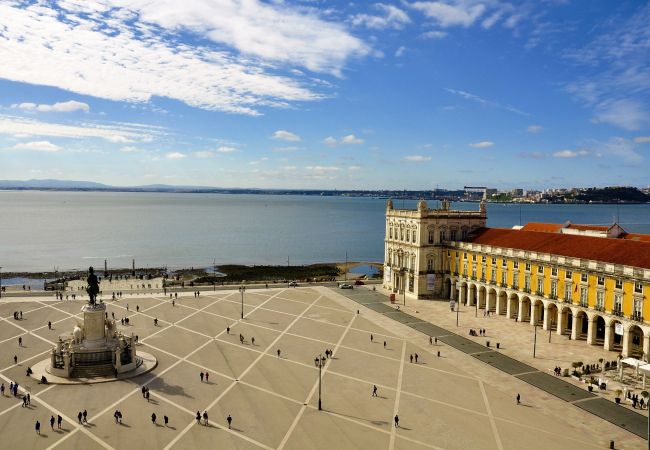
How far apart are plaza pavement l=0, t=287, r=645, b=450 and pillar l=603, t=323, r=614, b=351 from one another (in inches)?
548

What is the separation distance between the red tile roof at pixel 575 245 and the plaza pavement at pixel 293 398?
18274 millimetres

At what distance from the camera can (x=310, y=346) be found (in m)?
52.1

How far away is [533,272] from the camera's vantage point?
60.8 metres

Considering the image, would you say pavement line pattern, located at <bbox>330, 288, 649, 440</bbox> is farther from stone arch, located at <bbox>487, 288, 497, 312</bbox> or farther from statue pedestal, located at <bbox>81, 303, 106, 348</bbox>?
statue pedestal, located at <bbox>81, 303, 106, 348</bbox>

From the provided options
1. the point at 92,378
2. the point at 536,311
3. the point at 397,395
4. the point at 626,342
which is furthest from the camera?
the point at 536,311

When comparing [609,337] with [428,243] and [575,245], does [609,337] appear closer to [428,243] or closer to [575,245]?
[575,245]

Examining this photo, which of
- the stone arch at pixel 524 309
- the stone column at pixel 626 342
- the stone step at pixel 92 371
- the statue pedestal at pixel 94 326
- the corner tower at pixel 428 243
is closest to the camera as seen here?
the stone step at pixel 92 371

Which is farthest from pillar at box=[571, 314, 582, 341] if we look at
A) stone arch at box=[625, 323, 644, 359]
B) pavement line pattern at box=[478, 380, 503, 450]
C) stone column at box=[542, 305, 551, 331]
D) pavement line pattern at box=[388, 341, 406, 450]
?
pavement line pattern at box=[388, 341, 406, 450]

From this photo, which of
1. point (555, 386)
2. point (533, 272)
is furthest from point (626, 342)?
point (533, 272)

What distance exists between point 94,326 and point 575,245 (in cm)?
5118

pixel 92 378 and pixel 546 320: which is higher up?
pixel 546 320

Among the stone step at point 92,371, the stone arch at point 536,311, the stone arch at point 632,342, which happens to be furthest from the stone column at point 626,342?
the stone step at point 92,371

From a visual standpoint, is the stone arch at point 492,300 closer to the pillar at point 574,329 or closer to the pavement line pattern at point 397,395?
the pillar at point 574,329

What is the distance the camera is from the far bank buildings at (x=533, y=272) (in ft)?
164
